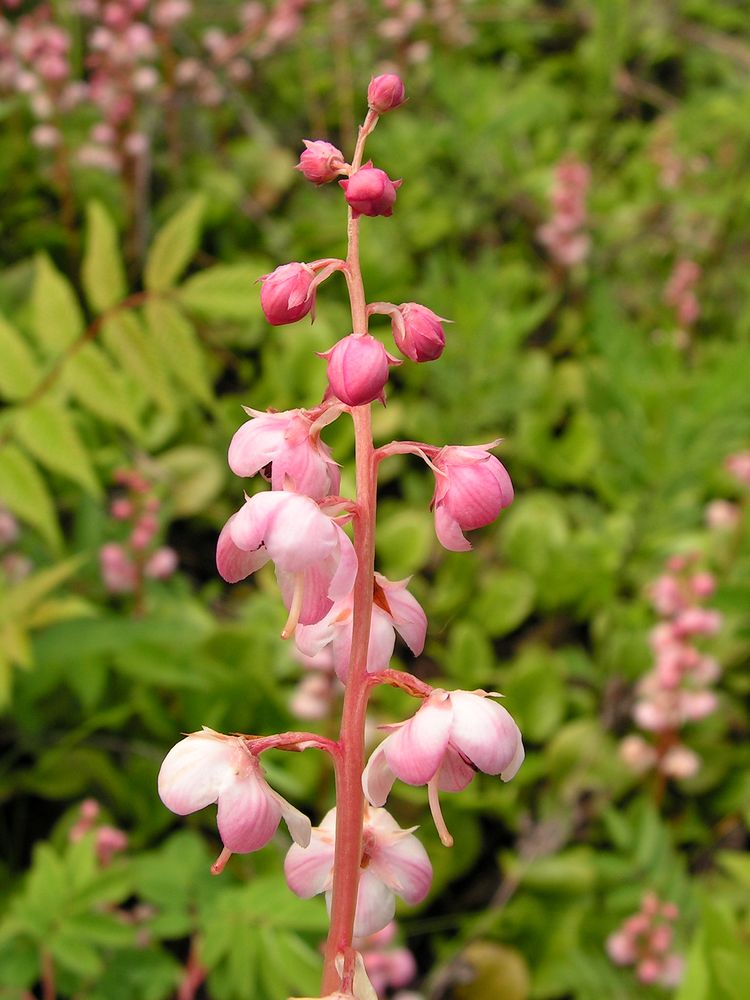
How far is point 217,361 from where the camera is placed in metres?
3.18

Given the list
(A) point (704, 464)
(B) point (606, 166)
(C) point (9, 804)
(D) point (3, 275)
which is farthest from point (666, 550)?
(B) point (606, 166)

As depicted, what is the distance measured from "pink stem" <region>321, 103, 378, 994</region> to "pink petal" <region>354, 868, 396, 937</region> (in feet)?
0.18

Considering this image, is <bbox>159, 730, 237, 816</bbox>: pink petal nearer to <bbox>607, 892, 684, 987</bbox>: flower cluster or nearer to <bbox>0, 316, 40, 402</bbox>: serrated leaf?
<bbox>0, 316, 40, 402</bbox>: serrated leaf

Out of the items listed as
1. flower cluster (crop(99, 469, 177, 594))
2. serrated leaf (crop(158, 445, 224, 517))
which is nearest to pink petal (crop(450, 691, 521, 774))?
flower cluster (crop(99, 469, 177, 594))

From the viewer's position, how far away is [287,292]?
70 cm

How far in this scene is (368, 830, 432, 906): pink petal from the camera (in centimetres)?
76

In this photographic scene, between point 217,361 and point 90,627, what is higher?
point 90,627

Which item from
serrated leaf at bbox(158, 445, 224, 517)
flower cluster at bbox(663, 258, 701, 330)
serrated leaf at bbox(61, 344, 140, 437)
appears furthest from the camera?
flower cluster at bbox(663, 258, 701, 330)

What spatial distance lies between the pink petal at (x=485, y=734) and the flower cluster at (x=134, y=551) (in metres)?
1.49

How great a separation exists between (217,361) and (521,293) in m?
1.11

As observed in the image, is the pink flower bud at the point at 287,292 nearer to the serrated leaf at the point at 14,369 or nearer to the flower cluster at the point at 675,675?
the serrated leaf at the point at 14,369

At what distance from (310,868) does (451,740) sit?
0.18 m

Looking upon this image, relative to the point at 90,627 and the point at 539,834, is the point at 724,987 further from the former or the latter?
the point at 90,627

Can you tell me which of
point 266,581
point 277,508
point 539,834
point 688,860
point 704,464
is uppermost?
point 277,508
